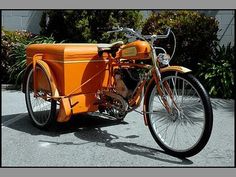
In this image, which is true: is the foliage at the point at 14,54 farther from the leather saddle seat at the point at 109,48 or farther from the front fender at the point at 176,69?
the front fender at the point at 176,69

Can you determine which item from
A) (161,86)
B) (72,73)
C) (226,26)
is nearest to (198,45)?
(226,26)

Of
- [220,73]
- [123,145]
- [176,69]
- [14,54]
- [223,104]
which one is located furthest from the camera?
[14,54]

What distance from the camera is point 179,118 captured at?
13.4 ft

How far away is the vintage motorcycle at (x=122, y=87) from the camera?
4074 mm

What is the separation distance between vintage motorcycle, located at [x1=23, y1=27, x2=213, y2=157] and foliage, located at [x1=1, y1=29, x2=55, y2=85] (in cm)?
273

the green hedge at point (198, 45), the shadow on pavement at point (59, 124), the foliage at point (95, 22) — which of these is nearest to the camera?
the shadow on pavement at point (59, 124)

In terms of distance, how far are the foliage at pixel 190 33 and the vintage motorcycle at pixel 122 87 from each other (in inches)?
111

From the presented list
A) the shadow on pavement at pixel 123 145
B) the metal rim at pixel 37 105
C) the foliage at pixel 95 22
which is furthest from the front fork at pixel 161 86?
the foliage at pixel 95 22

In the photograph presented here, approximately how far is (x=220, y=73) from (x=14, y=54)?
3.99 m

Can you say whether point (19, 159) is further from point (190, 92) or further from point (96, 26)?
point (96, 26)

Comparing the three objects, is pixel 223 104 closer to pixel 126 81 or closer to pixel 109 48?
pixel 126 81

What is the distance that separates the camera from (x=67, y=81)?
182 inches

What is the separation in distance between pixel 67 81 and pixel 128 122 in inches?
45.2

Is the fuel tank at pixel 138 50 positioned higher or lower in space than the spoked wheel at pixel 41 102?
higher
